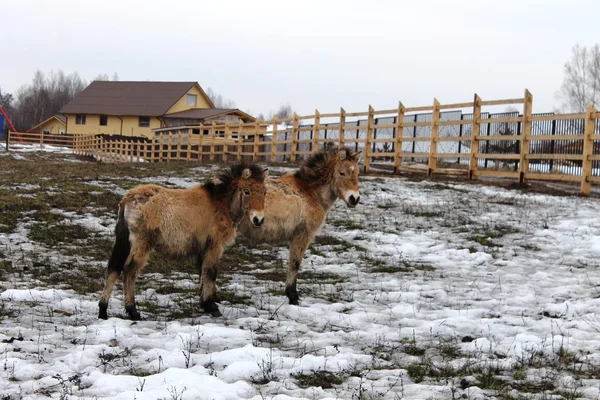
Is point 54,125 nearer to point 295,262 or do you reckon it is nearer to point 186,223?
point 295,262

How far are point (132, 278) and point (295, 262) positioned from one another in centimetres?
218

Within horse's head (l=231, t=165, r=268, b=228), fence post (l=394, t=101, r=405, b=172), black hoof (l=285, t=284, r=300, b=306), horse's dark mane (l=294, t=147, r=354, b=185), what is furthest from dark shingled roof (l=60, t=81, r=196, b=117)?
black hoof (l=285, t=284, r=300, b=306)

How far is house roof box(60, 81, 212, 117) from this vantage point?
59.8 meters

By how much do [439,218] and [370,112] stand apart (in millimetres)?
8923

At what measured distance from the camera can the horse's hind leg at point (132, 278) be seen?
605 cm

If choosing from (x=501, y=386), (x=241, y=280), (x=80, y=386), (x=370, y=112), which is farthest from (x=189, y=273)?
(x=370, y=112)

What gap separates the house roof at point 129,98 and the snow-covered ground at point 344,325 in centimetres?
5037

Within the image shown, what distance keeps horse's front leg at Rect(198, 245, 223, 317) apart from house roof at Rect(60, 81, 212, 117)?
53280 mm

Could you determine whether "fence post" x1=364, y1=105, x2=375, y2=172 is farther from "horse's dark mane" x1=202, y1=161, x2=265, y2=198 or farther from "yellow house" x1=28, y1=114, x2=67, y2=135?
"yellow house" x1=28, y1=114, x2=67, y2=135

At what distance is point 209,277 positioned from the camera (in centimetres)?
657

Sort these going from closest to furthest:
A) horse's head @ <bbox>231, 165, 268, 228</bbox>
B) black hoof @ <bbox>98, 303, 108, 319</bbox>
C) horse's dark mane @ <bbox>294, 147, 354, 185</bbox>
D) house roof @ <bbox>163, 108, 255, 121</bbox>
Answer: black hoof @ <bbox>98, 303, 108, 319</bbox>
horse's head @ <bbox>231, 165, 268, 228</bbox>
horse's dark mane @ <bbox>294, 147, 354, 185</bbox>
house roof @ <bbox>163, 108, 255, 121</bbox>

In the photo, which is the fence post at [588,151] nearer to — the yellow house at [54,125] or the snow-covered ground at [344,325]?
the snow-covered ground at [344,325]

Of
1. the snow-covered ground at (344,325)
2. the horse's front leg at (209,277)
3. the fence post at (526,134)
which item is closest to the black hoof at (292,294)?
the snow-covered ground at (344,325)

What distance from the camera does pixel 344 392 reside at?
163 inches
